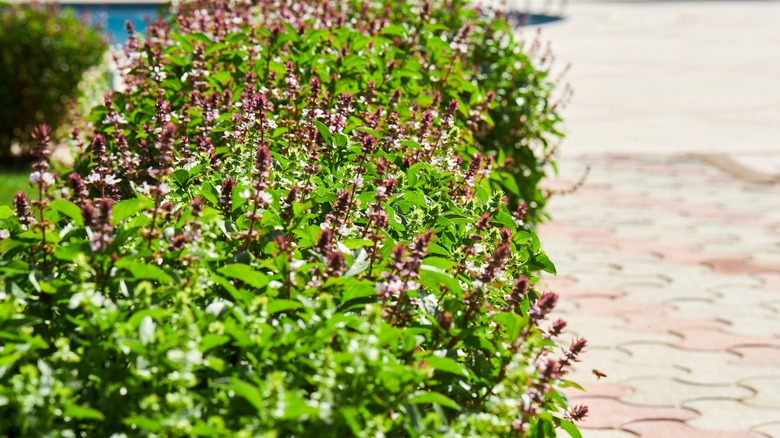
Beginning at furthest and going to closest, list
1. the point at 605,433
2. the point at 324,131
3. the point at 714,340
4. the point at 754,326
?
the point at 754,326 < the point at 714,340 < the point at 605,433 < the point at 324,131

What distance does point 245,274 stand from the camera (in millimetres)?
2566

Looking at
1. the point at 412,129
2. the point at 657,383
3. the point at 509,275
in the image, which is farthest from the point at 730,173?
the point at 509,275

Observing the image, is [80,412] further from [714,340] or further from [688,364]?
[714,340]

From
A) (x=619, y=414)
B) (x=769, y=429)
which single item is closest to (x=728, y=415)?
(x=769, y=429)

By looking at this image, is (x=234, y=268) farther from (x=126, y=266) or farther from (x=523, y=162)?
(x=523, y=162)

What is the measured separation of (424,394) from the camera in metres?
2.28

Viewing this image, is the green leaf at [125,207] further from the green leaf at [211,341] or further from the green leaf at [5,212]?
the green leaf at [211,341]

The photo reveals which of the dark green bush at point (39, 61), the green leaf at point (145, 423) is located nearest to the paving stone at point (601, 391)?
the green leaf at point (145, 423)

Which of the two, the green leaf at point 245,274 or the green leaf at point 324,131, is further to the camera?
the green leaf at point 324,131

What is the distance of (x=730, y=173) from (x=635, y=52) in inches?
532

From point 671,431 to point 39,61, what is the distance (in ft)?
28.0

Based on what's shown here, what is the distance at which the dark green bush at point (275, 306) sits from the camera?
7.14 feet

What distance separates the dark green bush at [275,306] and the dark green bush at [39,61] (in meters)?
8.02

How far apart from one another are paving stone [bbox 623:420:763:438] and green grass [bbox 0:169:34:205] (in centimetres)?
616
